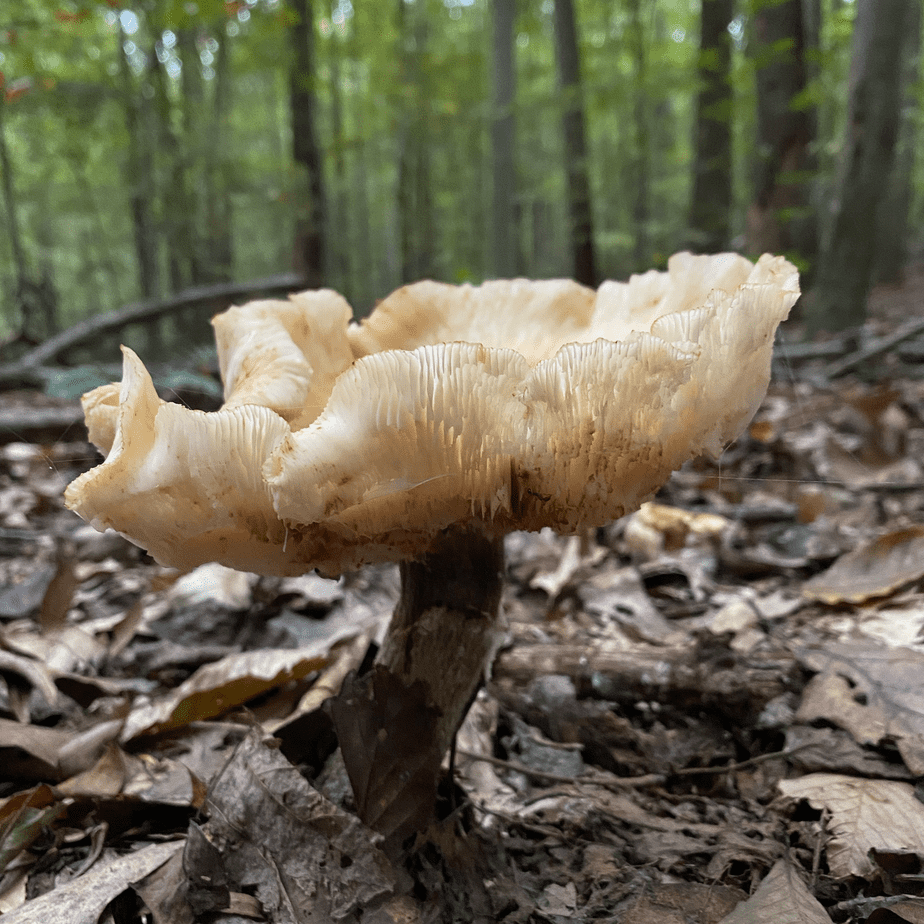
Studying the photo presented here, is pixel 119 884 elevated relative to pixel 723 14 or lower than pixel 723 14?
lower

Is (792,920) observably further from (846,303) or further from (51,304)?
(51,304)

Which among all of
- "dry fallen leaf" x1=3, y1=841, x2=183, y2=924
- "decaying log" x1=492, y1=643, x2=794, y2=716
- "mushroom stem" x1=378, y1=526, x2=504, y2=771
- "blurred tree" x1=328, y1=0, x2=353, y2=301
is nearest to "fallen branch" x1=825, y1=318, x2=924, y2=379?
"decaying log" x1=492, y1=643, x2=794, y2=716

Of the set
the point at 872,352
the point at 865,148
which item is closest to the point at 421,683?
the point at 872,352

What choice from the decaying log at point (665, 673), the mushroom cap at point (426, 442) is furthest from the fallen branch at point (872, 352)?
the mushroom cap at point (426, 442)

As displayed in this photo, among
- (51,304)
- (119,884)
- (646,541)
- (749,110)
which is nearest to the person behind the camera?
(119,884)

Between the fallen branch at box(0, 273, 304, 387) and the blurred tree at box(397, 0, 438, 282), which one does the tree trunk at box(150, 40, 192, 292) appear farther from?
the fallen branch at box(0, 273, 304, 387)

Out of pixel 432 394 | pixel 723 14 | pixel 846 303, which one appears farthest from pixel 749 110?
pixel 432 394

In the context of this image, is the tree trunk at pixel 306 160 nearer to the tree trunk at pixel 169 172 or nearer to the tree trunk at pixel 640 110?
the tree trunk at pixel 169 172
